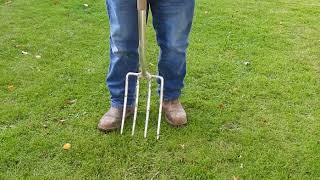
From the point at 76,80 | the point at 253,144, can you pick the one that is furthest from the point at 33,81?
the point at 253,144

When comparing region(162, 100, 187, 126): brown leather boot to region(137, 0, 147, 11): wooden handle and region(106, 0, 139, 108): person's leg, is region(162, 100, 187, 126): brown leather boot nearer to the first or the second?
region(106, 0, 139, 108): person's leg

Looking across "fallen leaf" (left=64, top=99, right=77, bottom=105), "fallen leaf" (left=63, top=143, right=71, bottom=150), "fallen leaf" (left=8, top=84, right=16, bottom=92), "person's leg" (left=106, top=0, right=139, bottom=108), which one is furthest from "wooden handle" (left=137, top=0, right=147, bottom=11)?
"fallen leaf" (left=8, top=84, right=16, bottom=92)

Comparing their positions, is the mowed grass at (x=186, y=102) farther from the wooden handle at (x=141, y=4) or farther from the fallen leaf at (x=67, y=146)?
the wooden handle at (x=141, y=4)

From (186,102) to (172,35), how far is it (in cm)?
87

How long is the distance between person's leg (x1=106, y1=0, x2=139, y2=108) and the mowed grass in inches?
12.5

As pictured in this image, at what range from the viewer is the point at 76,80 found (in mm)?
4250

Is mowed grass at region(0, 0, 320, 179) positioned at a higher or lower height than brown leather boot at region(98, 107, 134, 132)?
lower

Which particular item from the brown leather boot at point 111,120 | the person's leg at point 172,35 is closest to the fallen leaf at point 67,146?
the brown leather boot at point 111,120

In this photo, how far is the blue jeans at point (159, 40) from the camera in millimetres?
3020

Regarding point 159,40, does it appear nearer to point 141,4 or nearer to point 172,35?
point 172,35

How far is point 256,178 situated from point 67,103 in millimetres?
1665

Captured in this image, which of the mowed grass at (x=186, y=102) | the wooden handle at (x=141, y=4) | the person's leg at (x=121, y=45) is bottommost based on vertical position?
the mowed grass at (x=186, y=102)

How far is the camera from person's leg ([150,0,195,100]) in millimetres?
3037

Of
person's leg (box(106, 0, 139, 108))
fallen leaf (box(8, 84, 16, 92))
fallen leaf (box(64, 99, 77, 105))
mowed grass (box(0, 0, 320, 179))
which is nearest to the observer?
person's leg (box(106, 0, 139, 108))
